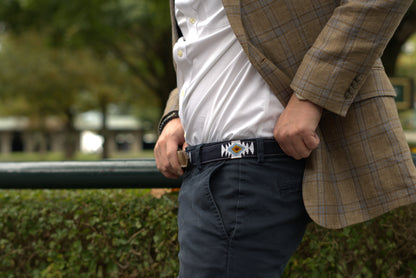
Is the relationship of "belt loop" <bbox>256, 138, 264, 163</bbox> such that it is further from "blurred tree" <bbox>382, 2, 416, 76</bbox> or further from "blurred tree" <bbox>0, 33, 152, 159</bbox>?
"blurred tree" <bbox>0, 33, 152, 159</bbox>

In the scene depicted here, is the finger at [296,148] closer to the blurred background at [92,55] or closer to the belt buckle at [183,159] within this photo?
the belt buckle at [183,159]

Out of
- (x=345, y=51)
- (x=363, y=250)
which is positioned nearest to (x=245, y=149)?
(x=345, y=51)

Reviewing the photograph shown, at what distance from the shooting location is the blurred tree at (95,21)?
972 cm

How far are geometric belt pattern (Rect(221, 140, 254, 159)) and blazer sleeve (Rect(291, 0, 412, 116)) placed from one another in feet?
0.66

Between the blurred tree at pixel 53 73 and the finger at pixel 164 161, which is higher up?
the blurred tree at pixel 53 73

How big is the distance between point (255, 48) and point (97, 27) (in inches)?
424

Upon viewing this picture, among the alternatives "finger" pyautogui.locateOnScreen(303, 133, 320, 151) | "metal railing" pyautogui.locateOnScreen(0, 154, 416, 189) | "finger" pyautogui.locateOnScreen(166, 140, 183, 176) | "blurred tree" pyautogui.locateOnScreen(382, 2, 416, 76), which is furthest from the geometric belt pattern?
"blurred tree" pyautogui.locateOnScreen(382, 2, 416, 76)

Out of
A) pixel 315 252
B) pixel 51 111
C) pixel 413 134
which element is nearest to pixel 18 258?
pixel 315 252

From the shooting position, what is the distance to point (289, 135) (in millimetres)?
1128

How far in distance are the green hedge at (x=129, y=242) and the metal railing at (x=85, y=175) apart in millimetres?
183

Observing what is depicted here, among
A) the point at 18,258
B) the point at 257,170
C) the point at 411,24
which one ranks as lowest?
the point at 18,258

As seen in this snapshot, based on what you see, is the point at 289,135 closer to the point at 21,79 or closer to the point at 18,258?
the point at 18,258

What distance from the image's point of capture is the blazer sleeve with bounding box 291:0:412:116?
43.2 inches

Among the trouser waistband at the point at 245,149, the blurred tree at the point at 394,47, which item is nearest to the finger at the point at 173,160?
the trouser waistband at the point at 245,149
